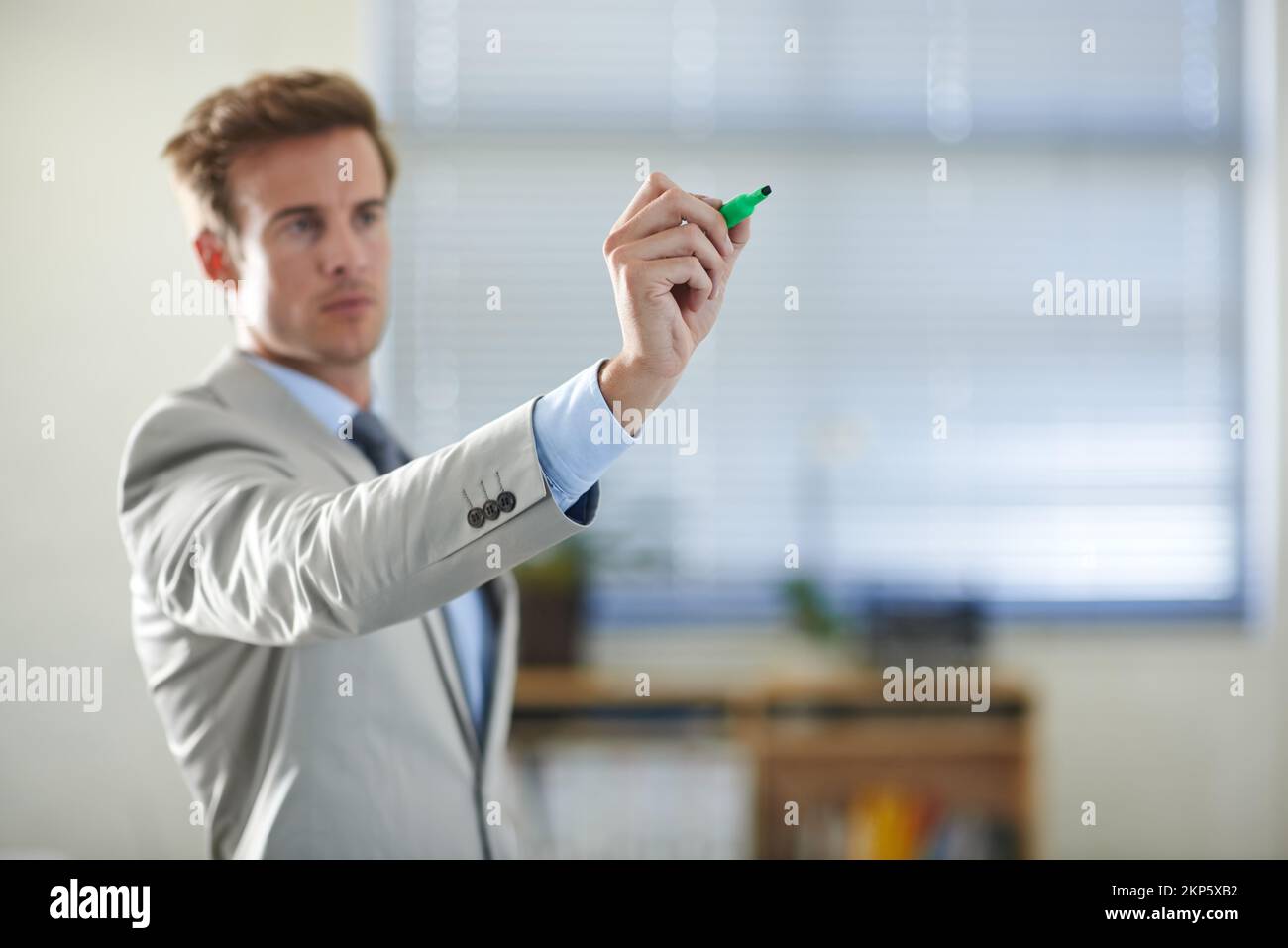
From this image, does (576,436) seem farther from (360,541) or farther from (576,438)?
(360,541)

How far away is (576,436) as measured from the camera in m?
0.50

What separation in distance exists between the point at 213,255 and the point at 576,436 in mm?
423

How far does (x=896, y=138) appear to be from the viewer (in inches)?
67.6

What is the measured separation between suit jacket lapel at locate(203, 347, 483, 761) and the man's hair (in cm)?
12

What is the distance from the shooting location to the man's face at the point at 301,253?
750 millimetres

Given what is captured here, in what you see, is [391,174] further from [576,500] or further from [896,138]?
[896,138]

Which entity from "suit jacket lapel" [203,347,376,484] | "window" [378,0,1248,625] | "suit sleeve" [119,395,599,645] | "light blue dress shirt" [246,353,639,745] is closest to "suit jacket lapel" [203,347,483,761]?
"suit jacket lapel" [203,347,376,484]

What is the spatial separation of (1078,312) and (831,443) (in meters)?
0.55

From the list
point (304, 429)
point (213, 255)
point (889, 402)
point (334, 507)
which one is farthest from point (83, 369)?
point (889, 402)

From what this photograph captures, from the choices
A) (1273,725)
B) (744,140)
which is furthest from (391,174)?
(1273,725)

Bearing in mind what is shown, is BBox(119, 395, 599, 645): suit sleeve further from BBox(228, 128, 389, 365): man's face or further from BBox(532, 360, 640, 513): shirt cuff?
BBox(228, 128, 389, 365): man's face

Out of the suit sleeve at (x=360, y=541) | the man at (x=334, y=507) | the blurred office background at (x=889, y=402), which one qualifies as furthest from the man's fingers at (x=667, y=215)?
the blurred office background at (x=889, y=402)

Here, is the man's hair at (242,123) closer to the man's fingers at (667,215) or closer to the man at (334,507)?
the man at (334,507)

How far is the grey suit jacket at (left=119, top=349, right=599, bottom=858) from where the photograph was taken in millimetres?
570
